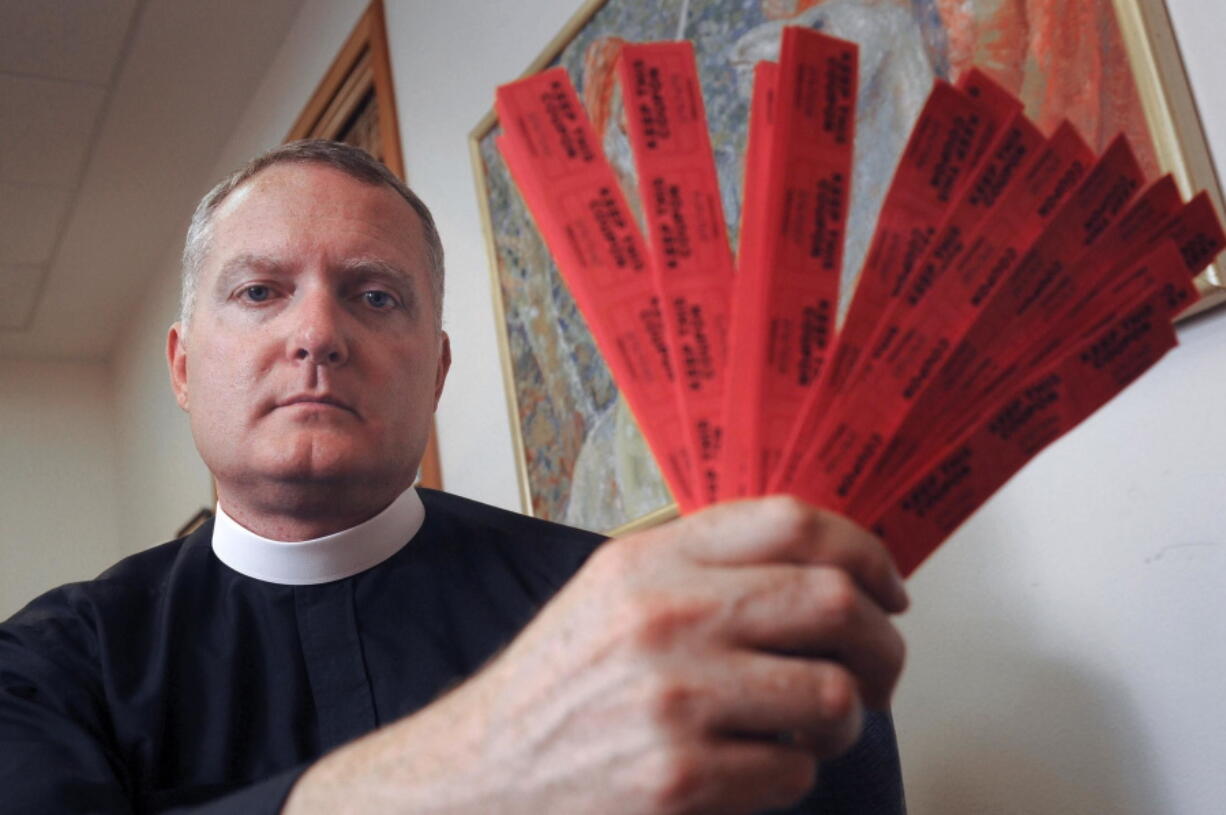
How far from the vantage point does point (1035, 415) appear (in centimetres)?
44

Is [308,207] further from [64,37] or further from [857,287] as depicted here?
[64,37]

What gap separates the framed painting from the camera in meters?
0.86

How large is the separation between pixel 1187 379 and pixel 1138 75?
25 centimetres

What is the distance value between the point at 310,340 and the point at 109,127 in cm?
256

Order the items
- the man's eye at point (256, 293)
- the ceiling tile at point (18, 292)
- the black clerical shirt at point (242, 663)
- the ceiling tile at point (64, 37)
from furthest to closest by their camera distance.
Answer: the ceiling tile at point (18, 292) < the ceiling tile at point (64, 37) < the man's eye at point (256, 293) < the black clerical shirt at point (242, 663)

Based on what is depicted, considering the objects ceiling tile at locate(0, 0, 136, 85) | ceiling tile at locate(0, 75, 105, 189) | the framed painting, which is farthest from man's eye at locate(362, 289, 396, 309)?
ceiling tile at locate(0, 75, 105, 189)

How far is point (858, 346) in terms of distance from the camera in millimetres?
427

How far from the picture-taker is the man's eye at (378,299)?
3.55 ft

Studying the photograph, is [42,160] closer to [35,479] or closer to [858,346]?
[35,479]

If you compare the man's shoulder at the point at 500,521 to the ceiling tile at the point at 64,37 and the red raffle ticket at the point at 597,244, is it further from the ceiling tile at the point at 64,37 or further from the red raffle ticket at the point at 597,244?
the ceiling tile at the point at 64,37

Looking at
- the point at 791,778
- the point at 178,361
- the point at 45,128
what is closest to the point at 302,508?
the point at 178,361

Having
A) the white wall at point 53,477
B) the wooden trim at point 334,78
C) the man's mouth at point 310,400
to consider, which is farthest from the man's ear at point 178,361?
the white wall at point 53,477

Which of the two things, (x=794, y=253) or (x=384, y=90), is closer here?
(x=794, y=253)

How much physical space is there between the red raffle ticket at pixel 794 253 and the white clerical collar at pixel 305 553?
2.53 feet
